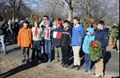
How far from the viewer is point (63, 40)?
14.3m

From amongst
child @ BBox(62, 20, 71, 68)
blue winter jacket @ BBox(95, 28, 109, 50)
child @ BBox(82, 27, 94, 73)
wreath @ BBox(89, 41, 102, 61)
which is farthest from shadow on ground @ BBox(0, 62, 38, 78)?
blue winter jacket @ BBox(95, 28, 109, 50)

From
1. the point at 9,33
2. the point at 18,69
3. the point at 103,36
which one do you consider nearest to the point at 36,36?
the point at 18,69

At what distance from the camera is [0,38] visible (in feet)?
57.4

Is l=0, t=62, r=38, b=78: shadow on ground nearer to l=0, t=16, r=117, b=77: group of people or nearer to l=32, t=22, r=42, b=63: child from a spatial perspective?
l=0, t=16, r=117, b=77: group of people

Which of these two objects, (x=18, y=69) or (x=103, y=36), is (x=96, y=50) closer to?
(x=103, y=36)

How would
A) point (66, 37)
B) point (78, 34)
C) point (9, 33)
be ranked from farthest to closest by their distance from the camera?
point (9, 33), point (66, 37), point (78, 34)

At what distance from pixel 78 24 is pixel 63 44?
107 cm

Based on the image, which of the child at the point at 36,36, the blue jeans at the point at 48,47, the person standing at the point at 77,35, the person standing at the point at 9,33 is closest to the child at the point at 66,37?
the person standing at the point at 77,35

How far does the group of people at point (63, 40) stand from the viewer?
13008 millimetres

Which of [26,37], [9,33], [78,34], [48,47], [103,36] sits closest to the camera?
[103,36]

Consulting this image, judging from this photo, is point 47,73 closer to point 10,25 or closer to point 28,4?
point 10,25

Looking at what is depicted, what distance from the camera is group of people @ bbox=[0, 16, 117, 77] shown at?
1301cm

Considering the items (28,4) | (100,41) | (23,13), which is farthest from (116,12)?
(100,41)

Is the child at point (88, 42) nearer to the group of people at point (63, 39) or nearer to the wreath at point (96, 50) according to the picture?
the group of people at point (63, 39)
